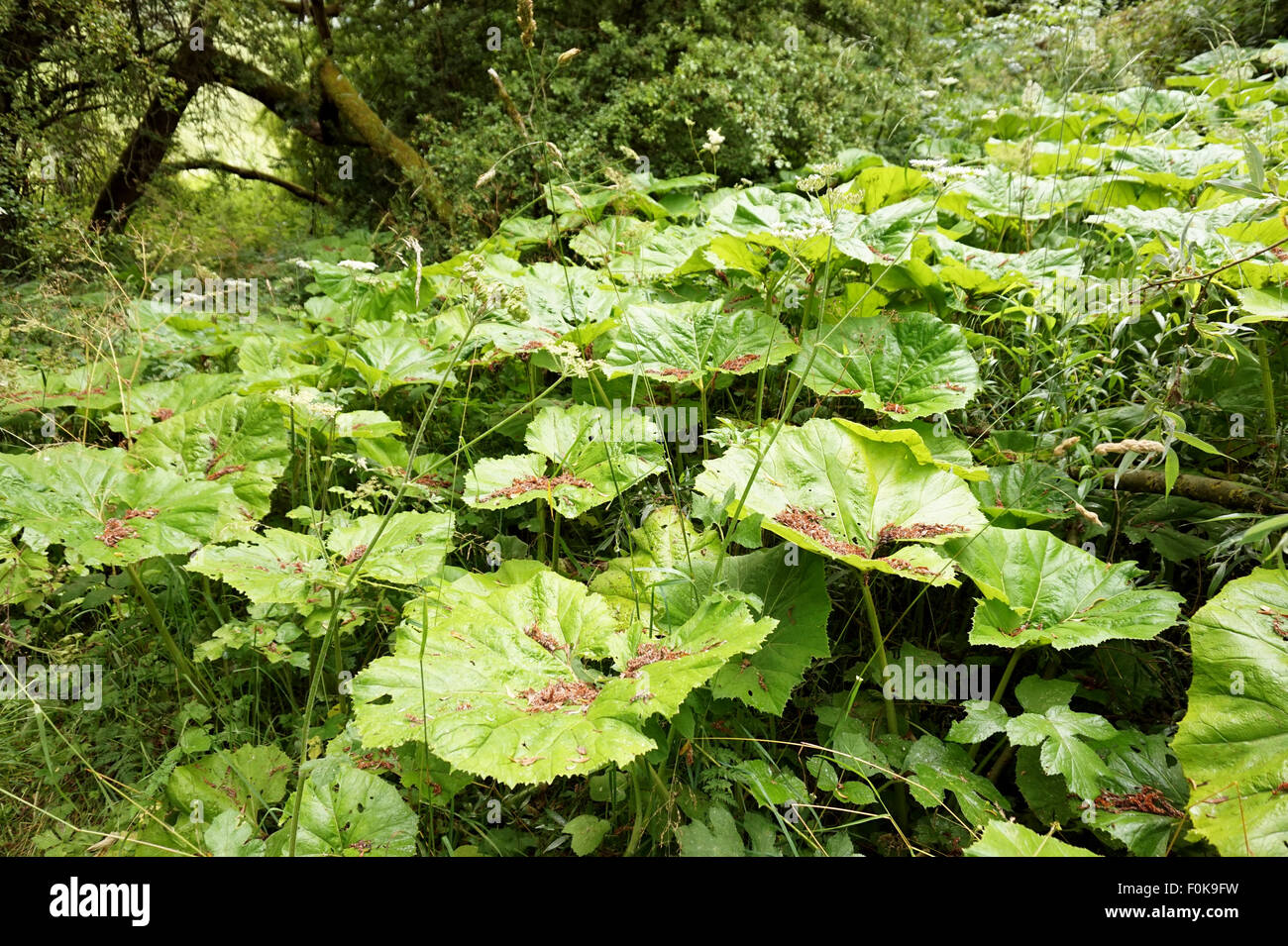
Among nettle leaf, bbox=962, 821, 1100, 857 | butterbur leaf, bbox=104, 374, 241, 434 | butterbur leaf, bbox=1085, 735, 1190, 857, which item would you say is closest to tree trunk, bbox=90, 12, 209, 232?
butterbur leaf, bbox=104, 374, 241, 434

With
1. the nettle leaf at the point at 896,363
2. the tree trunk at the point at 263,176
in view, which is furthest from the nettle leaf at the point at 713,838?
the tree trunk at the point at 263,176

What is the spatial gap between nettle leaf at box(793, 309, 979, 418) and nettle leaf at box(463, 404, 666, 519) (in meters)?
0.51

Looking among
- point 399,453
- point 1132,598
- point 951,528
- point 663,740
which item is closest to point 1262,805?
point 1132,598

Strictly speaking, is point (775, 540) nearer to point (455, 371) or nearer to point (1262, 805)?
point (1262, 805)

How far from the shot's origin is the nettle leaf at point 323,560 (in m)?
1.62

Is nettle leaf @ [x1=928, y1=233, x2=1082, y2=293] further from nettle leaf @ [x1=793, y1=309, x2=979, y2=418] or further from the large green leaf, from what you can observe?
the large green leaf

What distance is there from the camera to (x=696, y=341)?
2189 mm

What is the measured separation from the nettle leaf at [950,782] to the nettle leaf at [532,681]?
47cm

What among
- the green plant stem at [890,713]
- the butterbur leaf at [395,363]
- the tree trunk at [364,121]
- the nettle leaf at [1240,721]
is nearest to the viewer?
the nettle leaf at [1240,721]

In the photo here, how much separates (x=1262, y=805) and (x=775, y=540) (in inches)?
40.9

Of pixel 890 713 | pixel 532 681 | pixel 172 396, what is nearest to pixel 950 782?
pixel 890 713

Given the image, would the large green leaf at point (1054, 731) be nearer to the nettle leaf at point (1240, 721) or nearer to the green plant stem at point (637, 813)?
the nettle leaf at point (1240, 721)

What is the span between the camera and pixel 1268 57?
139 inches

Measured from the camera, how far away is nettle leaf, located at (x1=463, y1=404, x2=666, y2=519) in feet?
5.90
